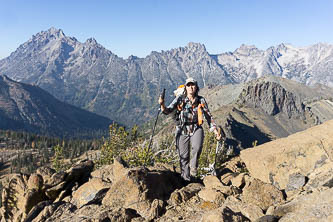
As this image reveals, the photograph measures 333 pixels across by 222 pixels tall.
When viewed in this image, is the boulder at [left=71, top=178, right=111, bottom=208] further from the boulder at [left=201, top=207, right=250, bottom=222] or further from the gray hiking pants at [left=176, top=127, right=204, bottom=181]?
the boulder at [left=201, top=207, right=250, bottom=222]

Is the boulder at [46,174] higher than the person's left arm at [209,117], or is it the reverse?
the person's left arm at [209,117]

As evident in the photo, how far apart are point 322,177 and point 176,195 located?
5.88 metres

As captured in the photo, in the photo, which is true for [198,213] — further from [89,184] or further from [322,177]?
[89,184]

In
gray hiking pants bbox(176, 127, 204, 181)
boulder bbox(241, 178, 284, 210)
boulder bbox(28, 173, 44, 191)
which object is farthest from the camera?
boulder bbox(28, 173, 44, 191)

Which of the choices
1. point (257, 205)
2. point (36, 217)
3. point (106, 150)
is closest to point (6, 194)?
point (36, 217)

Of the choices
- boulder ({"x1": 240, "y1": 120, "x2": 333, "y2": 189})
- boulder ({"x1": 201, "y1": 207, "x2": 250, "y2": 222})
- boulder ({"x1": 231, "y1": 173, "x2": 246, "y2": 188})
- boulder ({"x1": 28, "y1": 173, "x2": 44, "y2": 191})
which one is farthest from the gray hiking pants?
boulder ({"x1": 28, "y1": 173, "x2": 44, "y2": 191})

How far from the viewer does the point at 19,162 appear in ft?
649

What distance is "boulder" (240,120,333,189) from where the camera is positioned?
1097 cm

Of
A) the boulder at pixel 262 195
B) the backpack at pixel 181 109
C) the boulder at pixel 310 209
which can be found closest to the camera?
the boulder at pixel 310 209

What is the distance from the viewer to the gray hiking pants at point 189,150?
39.4 feet

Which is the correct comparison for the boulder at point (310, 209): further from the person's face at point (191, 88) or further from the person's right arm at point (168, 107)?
the person's face at point (191, 88)

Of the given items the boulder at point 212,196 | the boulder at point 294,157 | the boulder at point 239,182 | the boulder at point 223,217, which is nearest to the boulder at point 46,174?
the boulder at point 212,196

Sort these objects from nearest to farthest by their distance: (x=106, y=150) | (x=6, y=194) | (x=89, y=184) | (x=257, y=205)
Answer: (x=257, y=205) < (x=89, y=184) < (x=6, y=194) < (x=106, y=150)

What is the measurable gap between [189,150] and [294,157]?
5.07 meters
